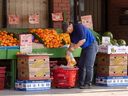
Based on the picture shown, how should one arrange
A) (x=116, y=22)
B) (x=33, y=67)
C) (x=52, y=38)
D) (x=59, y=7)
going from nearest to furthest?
(x=33, y=67) → (x=52, y=38) → (x=59, y=7) → (x=116, y=22)

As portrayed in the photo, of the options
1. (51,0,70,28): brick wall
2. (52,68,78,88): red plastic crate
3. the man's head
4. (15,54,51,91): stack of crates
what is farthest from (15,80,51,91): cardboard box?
(51,0,70,28): brick wall

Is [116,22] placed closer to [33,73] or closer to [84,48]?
[84,48]

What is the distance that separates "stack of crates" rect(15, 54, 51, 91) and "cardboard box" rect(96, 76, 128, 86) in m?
1.44

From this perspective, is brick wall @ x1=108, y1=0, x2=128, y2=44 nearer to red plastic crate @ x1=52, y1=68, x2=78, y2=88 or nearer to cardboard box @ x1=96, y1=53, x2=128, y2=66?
cardboard box @ x1=96, y1=53, x2=128, y2=66

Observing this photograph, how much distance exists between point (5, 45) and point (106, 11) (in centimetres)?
462

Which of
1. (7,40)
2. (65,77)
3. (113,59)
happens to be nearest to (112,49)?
(113,59)

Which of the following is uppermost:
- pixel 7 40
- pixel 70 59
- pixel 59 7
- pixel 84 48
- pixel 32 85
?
pixel 59 7

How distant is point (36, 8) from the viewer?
12.8m

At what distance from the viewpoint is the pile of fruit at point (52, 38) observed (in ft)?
36.3

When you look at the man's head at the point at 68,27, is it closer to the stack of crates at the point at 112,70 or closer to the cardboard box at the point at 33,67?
the cardboard box at the point at 33,67

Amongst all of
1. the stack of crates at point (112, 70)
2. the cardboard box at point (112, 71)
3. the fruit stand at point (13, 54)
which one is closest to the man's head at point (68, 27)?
the fruit stand at point (13, 54)

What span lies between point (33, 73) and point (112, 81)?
201cm

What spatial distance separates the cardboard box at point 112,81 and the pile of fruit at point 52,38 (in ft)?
3.88

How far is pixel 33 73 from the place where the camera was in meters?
10.5
